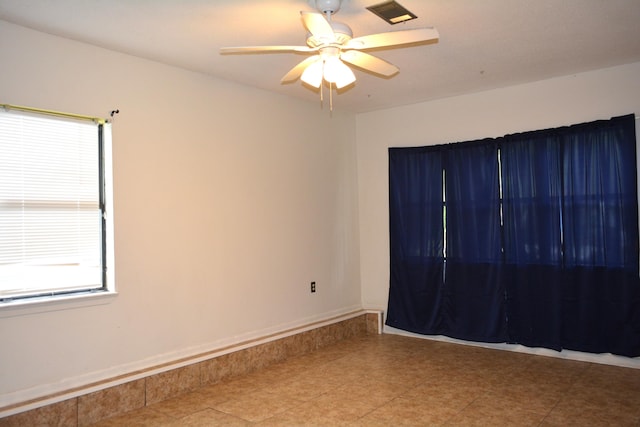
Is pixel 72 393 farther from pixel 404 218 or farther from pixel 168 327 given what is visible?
pixel 404 218

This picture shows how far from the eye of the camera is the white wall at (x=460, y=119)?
4.57 m

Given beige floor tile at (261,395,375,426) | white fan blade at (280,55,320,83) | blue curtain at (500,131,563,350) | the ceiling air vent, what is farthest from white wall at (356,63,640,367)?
white fan blade at (280,55,320,83)

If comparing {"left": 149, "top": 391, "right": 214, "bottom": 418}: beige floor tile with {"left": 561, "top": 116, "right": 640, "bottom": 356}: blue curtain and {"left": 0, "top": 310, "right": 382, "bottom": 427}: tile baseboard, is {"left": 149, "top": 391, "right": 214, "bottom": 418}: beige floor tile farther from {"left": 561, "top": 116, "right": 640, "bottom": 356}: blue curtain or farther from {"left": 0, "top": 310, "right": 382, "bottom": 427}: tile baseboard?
{"left": 561, "top": 116, "right": 640, "bottom": 356}: blue curtain

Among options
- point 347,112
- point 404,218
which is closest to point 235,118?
point 347,112

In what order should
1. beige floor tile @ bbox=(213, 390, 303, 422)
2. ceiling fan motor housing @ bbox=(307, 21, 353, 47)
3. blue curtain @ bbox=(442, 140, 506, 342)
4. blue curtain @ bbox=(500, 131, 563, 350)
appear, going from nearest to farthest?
ceiling fan motor housing @ bbox=(307, 21, 353, 47), beige floor tile @ bbox=(213, 390, 303, 422), blue curtain @ bbox=(500, 131, 563, 350), blue curtain @ bbox=(442, 140, 506, 342)

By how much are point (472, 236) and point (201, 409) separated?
3159mm

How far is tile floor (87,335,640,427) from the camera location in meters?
3.43

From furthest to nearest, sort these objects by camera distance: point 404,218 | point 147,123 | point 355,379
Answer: point 404,218
point 355,379
point 147,123

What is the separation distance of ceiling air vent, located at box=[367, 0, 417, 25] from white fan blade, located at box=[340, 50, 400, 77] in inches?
11.1

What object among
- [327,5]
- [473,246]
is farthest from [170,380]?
[473,246]

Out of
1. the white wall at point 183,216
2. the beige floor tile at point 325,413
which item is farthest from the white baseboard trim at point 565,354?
the beige floor tile at point 325,413

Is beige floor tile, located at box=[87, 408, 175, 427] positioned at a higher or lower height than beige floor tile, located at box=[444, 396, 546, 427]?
higher

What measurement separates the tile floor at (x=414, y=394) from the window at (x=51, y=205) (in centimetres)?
107

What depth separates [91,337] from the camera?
11.7 feet
